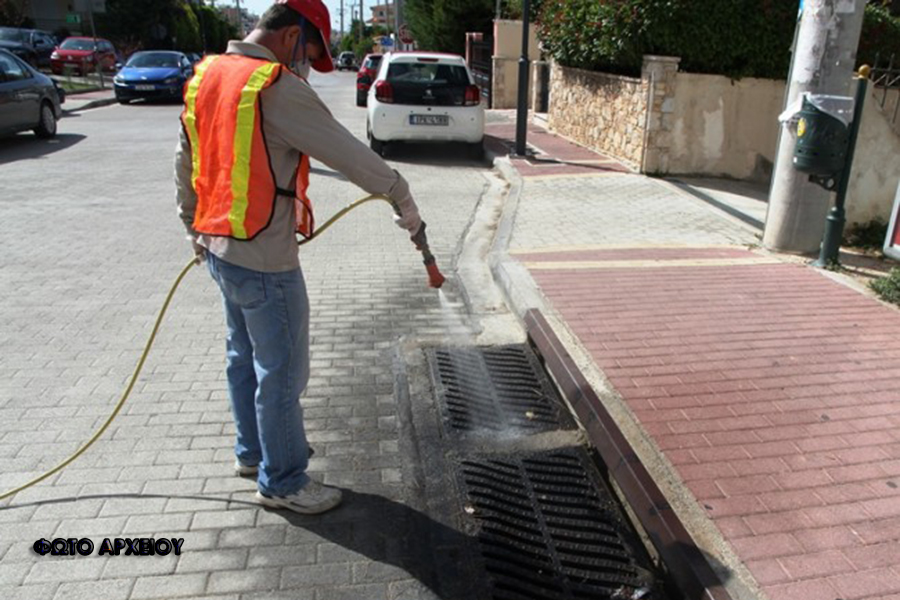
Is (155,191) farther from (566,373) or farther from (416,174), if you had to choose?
(566,373)

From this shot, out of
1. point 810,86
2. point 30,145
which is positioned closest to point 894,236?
point 810,86

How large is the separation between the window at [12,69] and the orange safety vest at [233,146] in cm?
1259

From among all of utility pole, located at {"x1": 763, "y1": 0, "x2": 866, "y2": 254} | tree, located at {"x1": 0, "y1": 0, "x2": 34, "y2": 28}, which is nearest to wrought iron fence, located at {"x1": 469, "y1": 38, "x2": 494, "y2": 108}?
utility pole, located at {"x1": 763, "y1": 0, "x2": 866, "y2": 254}

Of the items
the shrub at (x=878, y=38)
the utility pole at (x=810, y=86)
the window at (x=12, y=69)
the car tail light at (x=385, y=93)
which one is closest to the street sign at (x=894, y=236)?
the utility pole at (x=810, y=86)

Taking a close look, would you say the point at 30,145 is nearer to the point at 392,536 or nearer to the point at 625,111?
the point at 625,111

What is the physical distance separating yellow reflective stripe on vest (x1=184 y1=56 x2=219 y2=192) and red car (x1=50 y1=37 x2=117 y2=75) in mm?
30470

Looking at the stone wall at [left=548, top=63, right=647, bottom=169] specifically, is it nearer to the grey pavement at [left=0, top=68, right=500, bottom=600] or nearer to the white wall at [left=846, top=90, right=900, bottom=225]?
the white wall at [left=846, top=90, right=900, bottom=225]

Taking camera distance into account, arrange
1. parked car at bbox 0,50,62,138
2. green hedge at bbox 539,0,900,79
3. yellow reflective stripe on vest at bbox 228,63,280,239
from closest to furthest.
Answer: yellow reflective stripe on vest at bbox 228,63,280,239 → green hedge at bbox 539,0,900,79 → parked car at bbox 0,50,62,138

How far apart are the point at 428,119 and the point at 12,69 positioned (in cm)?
763

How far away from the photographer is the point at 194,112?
9.03 feet

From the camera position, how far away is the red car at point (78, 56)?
30266mm

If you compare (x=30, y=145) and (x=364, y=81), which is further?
(x=364, y=81)

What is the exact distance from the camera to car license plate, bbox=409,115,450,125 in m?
12.4

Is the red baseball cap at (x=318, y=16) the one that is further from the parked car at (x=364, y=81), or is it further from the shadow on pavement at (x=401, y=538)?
the parked car at (x=364, y=81)
